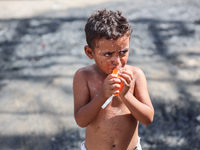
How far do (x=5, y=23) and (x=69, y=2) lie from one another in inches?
54.1

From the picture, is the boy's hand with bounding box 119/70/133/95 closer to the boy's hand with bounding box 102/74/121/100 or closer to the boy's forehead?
the boy's hand with bounding box 102/74/121/100

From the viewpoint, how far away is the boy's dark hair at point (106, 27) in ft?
4.50

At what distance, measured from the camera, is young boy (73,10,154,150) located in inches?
54.2

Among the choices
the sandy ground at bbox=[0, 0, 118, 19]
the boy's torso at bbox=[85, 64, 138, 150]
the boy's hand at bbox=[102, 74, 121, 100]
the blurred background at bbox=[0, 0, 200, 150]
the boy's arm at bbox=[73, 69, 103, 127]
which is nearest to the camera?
the boy's hand at bbox=[102, 74, 121, 100]

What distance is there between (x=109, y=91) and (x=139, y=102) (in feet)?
0.75

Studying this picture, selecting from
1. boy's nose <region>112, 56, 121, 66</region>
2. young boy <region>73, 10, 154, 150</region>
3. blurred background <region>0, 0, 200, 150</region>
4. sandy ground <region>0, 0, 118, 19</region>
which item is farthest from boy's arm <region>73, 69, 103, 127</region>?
sandy ground <region>0, 0, 118, 19</region>

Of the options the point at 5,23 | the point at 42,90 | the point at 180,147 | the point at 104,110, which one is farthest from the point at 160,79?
the point at 5,23

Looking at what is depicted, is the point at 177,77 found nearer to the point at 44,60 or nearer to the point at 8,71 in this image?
the point at 44,60

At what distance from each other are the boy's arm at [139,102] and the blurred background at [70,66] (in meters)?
1.08

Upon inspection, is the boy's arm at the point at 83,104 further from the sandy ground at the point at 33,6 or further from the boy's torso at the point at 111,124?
the sandy ground at the point at 33,6

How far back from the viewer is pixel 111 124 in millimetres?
1541

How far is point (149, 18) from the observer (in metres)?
4.21

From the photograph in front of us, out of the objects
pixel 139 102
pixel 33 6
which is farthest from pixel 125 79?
pixel 33 6

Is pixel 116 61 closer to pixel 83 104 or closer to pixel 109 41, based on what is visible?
pixel 109 41
